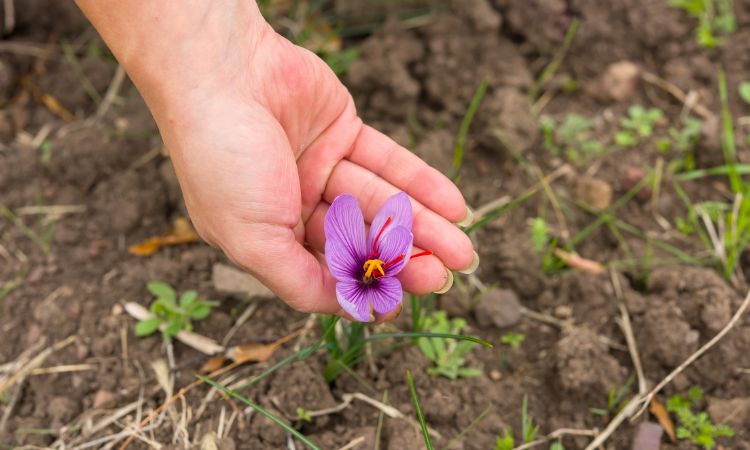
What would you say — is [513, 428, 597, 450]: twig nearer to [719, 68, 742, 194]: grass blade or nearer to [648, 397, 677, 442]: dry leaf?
[648, 397, 677, 442]: dry leaf

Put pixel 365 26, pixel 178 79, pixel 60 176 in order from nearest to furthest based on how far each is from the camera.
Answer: pixel 178 79
pixel 60 176
pixel 365 26

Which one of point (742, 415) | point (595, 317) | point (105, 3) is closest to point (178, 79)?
point (105, 3)

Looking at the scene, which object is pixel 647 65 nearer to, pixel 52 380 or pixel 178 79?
pixel 178 79

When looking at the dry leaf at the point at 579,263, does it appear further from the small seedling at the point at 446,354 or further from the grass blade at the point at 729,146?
the grass blade at the point at 729,146

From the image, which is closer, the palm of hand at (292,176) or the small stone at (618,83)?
the palm of hand at (292,176)

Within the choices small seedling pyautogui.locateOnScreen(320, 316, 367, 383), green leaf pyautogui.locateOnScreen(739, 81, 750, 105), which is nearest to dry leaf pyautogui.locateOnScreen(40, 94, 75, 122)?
small seedling pyautogui.locateOnScreen(320, 316, 367, 383)

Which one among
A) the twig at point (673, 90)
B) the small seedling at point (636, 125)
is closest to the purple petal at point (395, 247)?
the small seedling at point (636, 125)

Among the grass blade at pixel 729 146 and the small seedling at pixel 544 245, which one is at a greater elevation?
the grass blade at pixel 729 146
